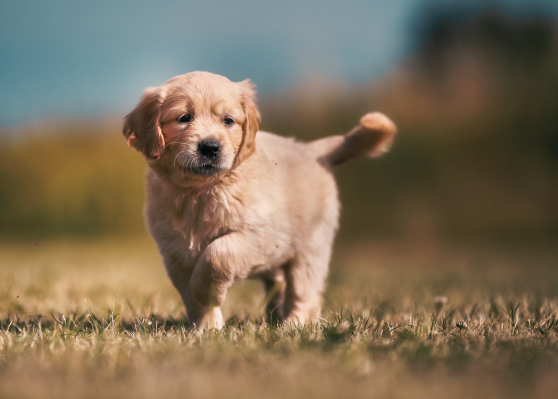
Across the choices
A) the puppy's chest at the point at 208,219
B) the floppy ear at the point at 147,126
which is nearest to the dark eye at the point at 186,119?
the floppy ear at the point at 147,126

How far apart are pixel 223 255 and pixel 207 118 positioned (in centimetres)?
65

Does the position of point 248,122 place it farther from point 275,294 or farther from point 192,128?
point 275,294

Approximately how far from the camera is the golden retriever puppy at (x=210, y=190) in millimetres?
2254

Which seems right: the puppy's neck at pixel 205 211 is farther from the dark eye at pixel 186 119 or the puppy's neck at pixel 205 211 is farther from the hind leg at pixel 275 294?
the hind leg at pixel 275 294

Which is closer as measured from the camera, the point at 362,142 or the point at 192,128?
the point at 192,128

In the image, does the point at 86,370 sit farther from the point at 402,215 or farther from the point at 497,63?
the point at 497,63

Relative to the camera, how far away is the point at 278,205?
253 cm

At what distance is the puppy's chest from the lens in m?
2.31

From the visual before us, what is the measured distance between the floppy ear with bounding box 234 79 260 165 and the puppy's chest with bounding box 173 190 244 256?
0.19 meters

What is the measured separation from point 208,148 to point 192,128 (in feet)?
0.49

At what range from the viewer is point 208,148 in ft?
7.34

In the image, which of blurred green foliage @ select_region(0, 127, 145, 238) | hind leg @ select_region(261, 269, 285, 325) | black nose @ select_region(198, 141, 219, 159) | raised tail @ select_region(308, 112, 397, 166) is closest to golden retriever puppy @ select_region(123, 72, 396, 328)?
black nose @ select_region(198, 141, 219, 159)

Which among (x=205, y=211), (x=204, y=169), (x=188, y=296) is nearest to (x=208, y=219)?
(x=205, y=211)

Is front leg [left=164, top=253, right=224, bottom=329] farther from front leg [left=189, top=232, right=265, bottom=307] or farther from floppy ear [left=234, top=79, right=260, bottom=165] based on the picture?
floppy ear [left=234, top=79, right=260, bottom=165]
